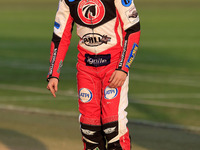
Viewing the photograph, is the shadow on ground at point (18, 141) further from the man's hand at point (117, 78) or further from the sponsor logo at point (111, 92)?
the man's hand at point (117, 78)

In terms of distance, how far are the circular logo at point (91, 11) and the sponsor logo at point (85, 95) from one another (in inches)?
26.4

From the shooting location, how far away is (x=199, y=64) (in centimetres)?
1816

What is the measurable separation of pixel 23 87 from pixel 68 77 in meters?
1.77

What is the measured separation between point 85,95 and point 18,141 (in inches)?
105

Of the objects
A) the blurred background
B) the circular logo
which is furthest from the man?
the blurred background

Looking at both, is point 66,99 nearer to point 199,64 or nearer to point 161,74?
point 161,74

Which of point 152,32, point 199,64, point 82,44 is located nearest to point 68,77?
point 199,64

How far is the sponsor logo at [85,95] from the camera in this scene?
6.27 metres

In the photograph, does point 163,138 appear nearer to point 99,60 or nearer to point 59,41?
point 99,60

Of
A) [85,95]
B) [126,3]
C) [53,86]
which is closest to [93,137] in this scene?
[85,95]

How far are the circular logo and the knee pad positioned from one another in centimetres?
106

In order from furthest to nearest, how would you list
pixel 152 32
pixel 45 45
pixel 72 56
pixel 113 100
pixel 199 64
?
pixel 152 32
pixel 45 45
pixel 72 56
pixel 199 64
pixel 113 100

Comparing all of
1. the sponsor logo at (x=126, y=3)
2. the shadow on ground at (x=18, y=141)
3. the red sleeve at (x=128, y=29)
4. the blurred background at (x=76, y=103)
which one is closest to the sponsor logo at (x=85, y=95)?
the red sleeve at (x=128, y=29)

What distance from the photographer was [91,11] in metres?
6.11
